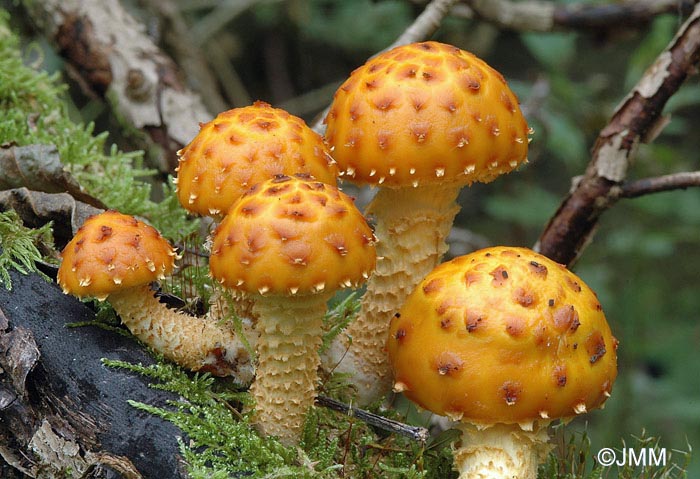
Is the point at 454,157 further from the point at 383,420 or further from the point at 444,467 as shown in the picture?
the point at 444,467

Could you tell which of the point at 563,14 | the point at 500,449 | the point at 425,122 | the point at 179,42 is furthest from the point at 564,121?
the point at 500,449

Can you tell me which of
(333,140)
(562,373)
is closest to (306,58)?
(333,140)

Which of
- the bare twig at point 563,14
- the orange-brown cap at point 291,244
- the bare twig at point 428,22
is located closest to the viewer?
the orange-brown cap at point 291,244

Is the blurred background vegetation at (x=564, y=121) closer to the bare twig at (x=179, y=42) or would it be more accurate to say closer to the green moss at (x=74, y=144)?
the bare twig at (x=179, y=42)

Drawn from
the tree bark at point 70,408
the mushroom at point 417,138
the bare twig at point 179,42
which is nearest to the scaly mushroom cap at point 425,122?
the mushroom at point 417,138

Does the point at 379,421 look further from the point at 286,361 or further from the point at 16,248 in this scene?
the point at 16,248

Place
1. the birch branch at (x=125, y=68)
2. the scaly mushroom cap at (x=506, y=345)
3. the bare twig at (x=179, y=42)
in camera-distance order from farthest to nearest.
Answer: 1. the bare twig at (x=179, y=42)
2. the birch branch at (x=125, y=68)
3. the scaly mushroom cap at (x=506, y=345)
